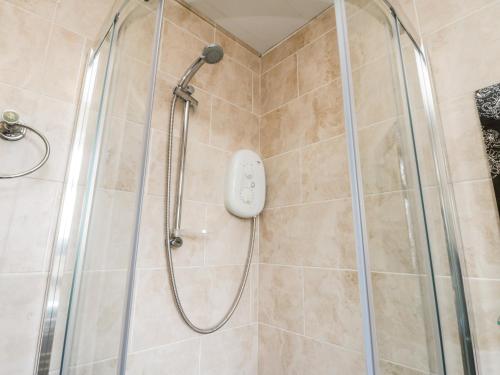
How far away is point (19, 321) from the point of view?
72 cm

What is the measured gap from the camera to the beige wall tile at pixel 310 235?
3.43ft

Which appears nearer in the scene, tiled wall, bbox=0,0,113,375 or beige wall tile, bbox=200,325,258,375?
tiled wall, bbox=0,0,113,375

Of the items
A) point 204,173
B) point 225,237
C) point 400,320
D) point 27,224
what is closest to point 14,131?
point 27,224

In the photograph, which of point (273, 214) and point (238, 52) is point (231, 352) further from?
point (238, 52)

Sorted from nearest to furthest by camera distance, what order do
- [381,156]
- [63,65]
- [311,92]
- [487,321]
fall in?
[381,156]
[487,321]
[63,65]
[311,92]

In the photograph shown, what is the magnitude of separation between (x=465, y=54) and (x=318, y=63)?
1.91 ft

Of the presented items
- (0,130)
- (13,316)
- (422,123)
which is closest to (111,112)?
(0,130)

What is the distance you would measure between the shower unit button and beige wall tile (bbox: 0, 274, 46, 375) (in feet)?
2.38

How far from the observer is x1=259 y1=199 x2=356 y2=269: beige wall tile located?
41.1 inches

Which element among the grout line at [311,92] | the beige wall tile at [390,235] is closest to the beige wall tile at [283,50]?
the grout line at [311,92]

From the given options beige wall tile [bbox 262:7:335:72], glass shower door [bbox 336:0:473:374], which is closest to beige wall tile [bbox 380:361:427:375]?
glass shower door [bbox 336:0:473:374]

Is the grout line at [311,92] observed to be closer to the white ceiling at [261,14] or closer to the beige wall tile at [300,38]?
the beige wall tile at [300,38]

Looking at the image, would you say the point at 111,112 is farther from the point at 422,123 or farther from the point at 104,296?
the point at 422,123

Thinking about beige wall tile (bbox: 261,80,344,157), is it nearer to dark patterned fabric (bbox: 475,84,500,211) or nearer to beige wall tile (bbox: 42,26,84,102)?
dark patterned fabric (bbox: 475,84,500,211)
